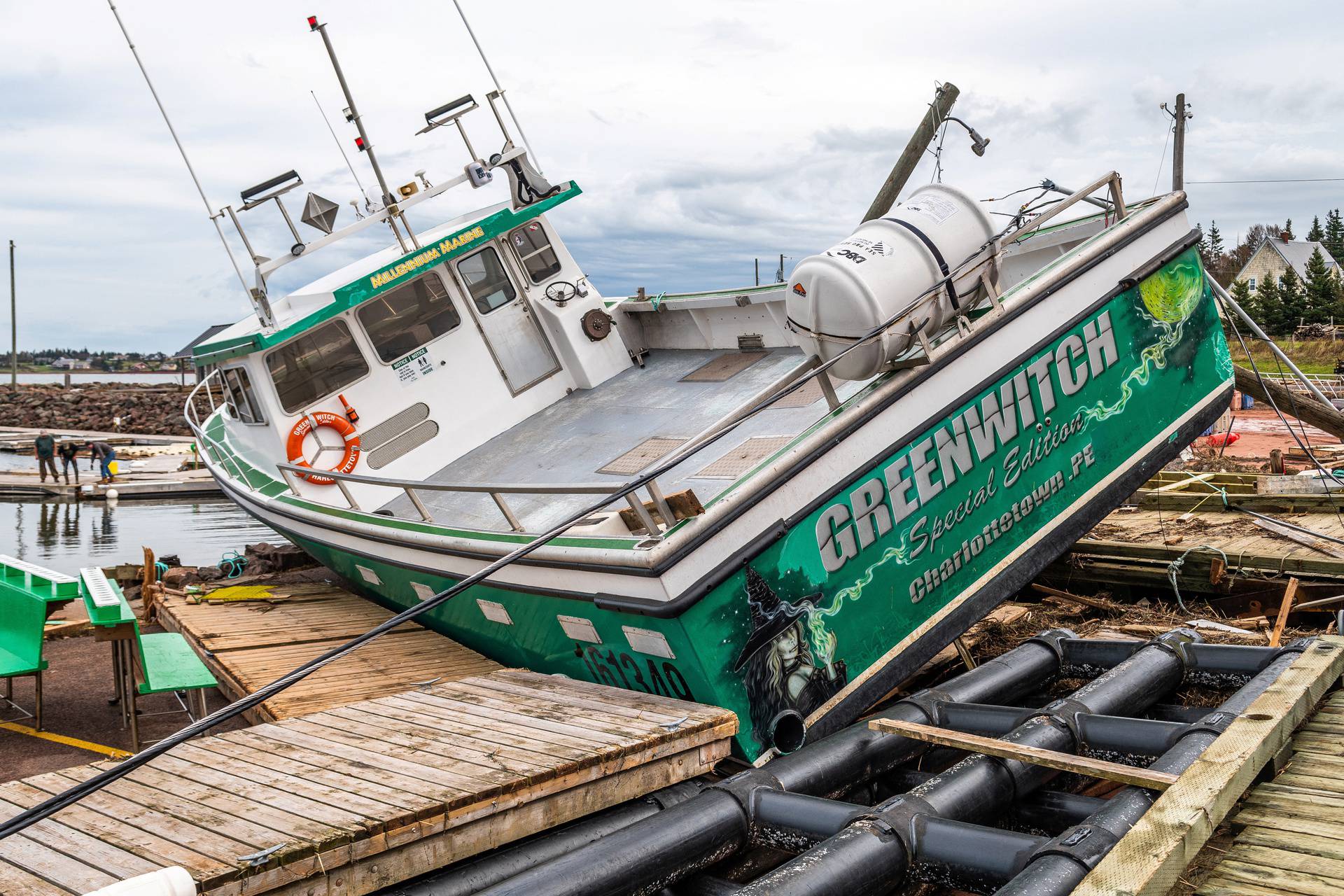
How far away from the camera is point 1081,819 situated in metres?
4.54

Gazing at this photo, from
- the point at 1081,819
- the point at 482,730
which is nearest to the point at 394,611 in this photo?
the point at 482,730

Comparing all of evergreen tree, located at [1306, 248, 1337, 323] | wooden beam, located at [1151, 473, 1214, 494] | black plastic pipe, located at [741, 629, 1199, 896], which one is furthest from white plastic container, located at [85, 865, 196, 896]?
evergreen tree, located at [1306, 248, 1337, 323]

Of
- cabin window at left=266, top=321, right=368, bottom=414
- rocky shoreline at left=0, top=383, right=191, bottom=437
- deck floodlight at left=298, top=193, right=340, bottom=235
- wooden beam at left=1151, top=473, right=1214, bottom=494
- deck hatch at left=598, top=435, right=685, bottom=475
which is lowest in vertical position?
wooden beam at left=1151, top=473, right=1214, bottom=494

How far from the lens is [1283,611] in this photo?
6.84m

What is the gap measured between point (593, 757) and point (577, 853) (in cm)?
37

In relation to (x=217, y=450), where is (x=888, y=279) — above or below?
below

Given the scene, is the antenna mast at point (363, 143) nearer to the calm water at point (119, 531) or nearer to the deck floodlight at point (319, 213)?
the deck floodlight at point (319, 213)

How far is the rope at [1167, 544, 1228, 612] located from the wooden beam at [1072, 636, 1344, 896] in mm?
2959

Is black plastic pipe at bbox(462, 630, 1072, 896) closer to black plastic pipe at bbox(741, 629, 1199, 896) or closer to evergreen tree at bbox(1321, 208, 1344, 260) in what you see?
black plastic pipe at bbox(741, 629, 1199, 896)

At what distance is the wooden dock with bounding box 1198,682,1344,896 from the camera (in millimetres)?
3193

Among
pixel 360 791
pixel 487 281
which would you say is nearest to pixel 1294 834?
pixel 360 791

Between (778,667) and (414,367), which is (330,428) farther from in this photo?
(778,667)

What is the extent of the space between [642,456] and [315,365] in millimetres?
3086

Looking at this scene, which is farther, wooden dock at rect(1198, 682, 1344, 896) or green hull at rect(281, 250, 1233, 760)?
green hull at rect(281, 250, 1233, 760)
